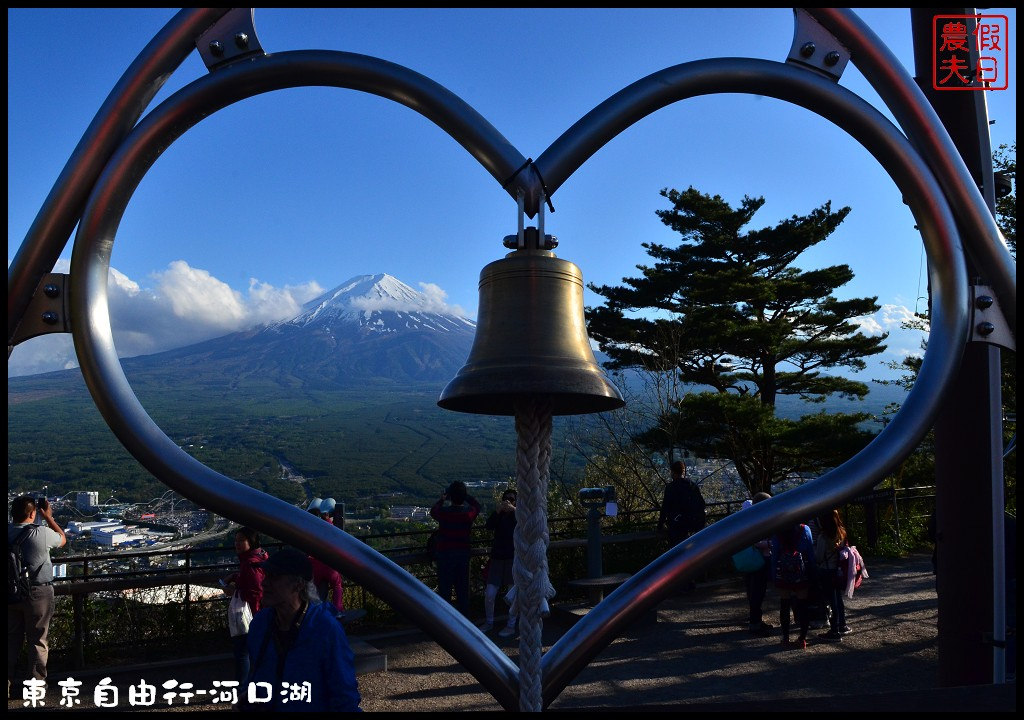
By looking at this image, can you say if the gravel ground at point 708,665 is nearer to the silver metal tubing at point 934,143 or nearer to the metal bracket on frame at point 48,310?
the silver metal tubing at point 934,143

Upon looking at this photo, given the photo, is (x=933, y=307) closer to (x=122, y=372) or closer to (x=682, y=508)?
(x=122, y=372)

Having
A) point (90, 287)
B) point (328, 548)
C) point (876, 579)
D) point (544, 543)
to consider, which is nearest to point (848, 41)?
point (544, 543)

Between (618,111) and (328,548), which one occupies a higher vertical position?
(618,111)

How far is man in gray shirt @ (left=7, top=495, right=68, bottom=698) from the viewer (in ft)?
22.4

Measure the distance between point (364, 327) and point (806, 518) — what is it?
7620 inches

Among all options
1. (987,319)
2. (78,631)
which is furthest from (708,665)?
(78,631)

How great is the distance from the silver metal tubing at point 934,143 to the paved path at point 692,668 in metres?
3.82

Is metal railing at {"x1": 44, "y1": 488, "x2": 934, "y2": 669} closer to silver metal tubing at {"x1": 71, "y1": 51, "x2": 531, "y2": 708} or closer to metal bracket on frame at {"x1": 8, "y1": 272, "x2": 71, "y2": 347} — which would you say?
metal bracket on frame at {"x1": 8, "y1": 272, "x2": 71, "y2": 347}

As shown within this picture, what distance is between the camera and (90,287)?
2703 mm

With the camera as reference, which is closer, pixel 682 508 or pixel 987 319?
pixel 987 319

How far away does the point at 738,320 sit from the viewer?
785 inches

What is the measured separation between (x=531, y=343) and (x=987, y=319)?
1.57 meters

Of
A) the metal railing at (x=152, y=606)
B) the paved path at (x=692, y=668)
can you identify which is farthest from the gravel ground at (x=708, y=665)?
the metal railing at (x=152, y=606)

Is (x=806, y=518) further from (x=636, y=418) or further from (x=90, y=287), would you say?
(x=636, y=418)
